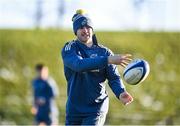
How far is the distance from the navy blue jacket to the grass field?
13.9m

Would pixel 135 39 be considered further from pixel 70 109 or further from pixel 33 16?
pixel 70 109

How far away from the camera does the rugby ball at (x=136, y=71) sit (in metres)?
8.52

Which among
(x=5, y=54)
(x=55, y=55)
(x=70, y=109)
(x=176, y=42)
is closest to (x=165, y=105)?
(x=176, y=42)

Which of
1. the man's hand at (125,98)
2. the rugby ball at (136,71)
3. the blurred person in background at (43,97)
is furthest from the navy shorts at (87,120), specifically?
the blurred person in background at (43,97)

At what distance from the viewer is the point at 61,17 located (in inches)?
929

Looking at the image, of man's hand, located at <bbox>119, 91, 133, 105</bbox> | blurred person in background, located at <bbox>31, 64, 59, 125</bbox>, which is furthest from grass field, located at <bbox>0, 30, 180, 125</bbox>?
man's hand, located at <bbox>119, 91, 133, 105</bbox>

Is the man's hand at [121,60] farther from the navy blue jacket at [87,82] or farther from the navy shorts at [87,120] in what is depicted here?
the navy shorts at [87,120]

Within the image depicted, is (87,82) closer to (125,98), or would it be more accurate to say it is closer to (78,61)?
(78,61)

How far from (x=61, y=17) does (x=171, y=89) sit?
3.98 metres

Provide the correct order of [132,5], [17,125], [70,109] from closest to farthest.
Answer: [70,109], [132,5], [17,125]

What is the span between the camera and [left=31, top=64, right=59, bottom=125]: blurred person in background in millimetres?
18703

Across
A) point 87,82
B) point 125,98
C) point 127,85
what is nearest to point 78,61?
point 87,82

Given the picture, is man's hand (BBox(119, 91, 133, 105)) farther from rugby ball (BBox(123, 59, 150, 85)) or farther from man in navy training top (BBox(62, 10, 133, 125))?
rugby ball (BBox(123, 59, 150, 85))

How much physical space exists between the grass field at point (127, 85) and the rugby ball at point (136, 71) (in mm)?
14140
